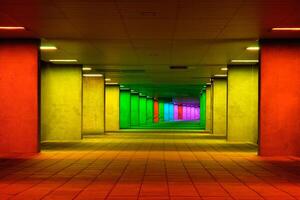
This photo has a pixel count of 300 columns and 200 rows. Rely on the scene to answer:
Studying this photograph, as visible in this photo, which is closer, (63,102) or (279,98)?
(279,98)

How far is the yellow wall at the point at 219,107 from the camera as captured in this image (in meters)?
35.8

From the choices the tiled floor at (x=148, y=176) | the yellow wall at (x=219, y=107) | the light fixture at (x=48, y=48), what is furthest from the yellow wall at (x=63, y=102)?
the yellow wall at (x=219, y=107)

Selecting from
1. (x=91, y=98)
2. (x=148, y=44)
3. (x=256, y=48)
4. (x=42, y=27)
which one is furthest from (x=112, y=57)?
(x=91, y=98)

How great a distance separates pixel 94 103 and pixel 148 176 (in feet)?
78.1

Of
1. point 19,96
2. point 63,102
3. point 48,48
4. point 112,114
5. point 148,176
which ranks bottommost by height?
point 148,176

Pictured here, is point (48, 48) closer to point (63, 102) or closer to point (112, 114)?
point (63, 102)

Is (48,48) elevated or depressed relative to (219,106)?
elevated

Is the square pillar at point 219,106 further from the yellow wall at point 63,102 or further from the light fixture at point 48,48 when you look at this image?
the light fixture at point 48,48

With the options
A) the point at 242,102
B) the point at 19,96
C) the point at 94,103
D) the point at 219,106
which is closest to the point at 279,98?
the point at 242,102

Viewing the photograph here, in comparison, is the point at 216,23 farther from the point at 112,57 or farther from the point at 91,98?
the point at 91,98

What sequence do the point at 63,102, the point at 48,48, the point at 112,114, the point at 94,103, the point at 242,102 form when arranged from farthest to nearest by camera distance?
the point at 112,114 < the point at 94,103 < the point at 63,102 < the point at 242,102 < the point at 48,48

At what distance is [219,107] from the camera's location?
35812 mm

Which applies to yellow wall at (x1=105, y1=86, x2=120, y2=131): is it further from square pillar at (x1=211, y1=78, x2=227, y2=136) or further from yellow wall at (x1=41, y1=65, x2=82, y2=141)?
yellow wall at (x1=41, y1=65, x2=82, y2=141)

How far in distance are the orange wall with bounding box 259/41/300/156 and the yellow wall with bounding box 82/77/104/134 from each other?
18736 mm
